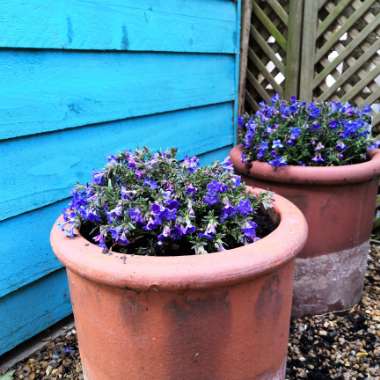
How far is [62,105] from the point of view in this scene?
1.61 m

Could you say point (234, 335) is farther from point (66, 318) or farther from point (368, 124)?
point (368, 124)

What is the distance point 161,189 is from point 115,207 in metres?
0.14

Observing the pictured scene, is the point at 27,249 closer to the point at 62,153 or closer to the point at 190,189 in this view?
the point at 62,153

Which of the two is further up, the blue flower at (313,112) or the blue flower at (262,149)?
the blue flower at (313,112)

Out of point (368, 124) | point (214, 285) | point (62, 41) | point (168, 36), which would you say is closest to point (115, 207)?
point (214, 285)

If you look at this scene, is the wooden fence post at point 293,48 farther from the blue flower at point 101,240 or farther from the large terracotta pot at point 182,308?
the blue flower at point 101,240

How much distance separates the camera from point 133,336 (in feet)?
3.34

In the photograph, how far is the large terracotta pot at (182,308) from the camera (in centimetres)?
96

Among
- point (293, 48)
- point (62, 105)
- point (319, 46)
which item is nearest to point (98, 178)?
point (62, 105)

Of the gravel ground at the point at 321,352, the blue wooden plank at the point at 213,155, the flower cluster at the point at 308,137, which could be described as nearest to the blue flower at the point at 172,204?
the flower cluster at the point at 308,137

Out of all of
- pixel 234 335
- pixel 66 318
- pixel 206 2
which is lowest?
pixel 66 318

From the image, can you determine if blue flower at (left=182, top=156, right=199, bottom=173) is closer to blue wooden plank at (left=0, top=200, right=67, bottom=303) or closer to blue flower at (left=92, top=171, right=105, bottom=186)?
blue flower at (left=92, top=171, right=105, bottom=186)

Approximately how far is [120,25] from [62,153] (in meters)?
0.65

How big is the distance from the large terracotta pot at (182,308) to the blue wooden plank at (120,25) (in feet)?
2.68
